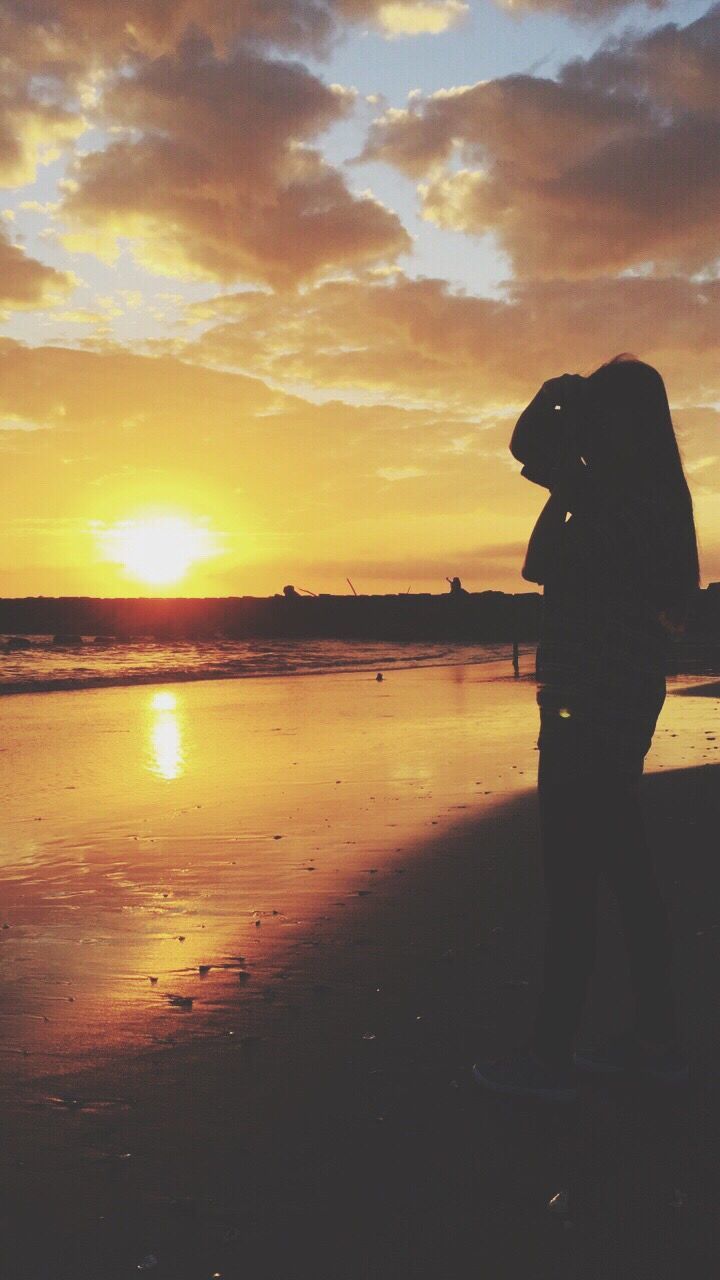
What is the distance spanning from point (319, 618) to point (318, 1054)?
246 feet

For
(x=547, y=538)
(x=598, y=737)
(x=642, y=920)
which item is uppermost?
(x=547, y=538)

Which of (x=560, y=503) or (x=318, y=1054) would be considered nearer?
(x=560, y=503)

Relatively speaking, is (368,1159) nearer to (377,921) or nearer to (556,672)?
(556,672)

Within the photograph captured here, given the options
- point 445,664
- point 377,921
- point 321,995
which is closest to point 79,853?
point 377,921

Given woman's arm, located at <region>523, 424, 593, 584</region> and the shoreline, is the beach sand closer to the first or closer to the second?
the shoreline

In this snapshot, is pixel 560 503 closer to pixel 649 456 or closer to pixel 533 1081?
pixel 649 456

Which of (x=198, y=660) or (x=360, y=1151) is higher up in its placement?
(x=198, y=660)

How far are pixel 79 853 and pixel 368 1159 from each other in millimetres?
4758

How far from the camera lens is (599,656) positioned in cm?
329

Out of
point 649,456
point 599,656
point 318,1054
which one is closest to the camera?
point 599,656

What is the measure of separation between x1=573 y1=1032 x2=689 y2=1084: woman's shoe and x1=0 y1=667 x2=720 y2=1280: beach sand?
0.07 metres

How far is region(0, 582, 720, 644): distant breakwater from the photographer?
68.4 metres

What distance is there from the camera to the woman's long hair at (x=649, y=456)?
333cm

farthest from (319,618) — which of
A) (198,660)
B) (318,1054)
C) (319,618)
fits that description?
(318,1054)
